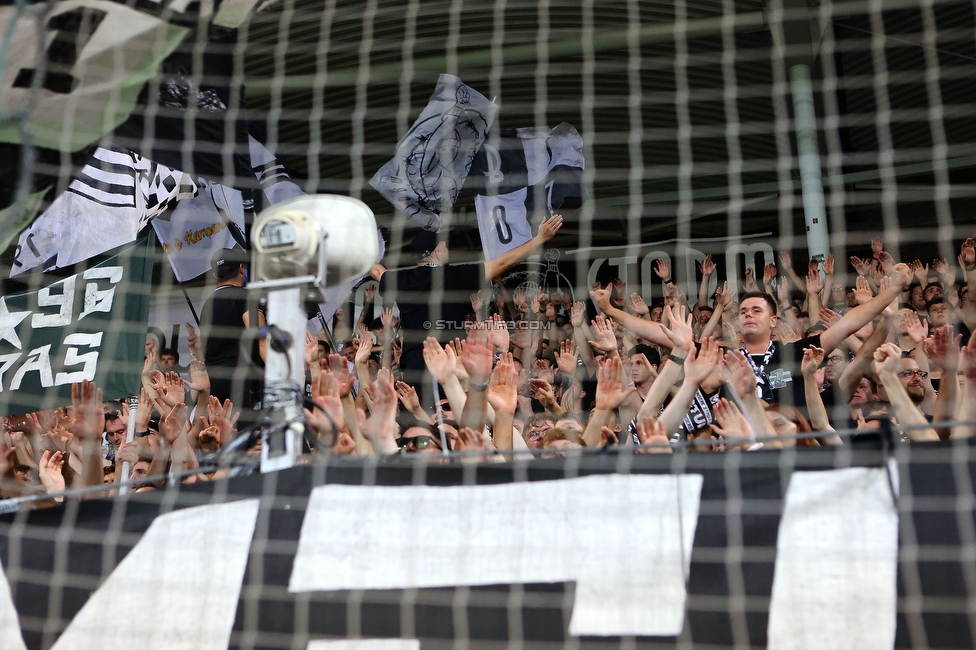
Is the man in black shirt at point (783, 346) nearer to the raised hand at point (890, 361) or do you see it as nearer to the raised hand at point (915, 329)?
the raised hand at point (915, 329)

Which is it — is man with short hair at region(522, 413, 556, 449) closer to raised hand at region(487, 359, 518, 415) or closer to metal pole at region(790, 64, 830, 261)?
raised hand at region(487, 359, 518, 415)

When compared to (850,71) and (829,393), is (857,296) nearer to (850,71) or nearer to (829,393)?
(829,393)

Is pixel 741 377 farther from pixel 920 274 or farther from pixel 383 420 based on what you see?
pixel 920 274

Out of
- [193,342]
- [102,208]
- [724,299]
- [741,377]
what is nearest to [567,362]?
[724,299]

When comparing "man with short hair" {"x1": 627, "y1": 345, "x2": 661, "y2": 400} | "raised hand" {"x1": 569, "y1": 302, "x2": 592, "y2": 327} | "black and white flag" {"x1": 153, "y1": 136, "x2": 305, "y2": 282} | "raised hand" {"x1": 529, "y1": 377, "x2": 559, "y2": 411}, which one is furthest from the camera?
"black and white flag" {"x1": 153, "y1": 136, "x2": 305, "y2": 282}

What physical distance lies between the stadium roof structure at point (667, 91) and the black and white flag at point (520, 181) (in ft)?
1.95

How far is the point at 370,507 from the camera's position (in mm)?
2570

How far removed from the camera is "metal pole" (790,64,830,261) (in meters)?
6.05

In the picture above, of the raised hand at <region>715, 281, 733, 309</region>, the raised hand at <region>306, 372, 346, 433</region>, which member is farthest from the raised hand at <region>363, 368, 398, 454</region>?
the raised hand at <region>715, 281, 733, 309</region>

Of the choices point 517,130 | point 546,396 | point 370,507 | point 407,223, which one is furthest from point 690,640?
point 407,223

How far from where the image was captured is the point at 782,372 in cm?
407

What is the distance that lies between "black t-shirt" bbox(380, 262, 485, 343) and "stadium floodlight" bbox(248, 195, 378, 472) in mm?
2489

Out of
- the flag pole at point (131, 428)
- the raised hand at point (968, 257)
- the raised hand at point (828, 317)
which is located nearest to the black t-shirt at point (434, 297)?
the flag pole at point (131, 428)

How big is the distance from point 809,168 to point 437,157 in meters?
2.36
